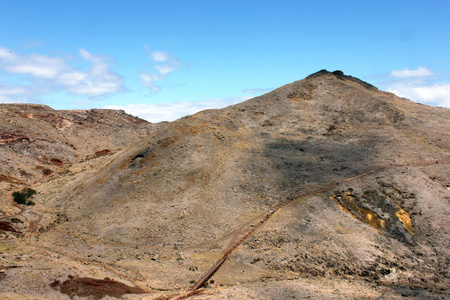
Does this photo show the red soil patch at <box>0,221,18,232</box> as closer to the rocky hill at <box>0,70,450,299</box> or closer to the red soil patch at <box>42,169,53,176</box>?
the rocky hill at <box>0,70,450,299</box>

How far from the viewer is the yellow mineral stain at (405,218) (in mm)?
28230

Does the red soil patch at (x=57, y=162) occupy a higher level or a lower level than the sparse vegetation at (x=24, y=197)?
higher

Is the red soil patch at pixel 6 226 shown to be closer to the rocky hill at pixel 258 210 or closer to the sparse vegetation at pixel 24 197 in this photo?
the rocky hill at pixel 258 210

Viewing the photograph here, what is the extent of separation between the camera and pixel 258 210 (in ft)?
105

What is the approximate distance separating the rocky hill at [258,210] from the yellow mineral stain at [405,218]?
0.13 meters

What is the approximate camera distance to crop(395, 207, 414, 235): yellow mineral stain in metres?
28.2

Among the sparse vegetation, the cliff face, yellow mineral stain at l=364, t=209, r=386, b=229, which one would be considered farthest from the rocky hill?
the cliff face

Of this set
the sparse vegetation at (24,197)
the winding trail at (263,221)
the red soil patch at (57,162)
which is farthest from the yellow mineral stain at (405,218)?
the red soil patch at (57,162)

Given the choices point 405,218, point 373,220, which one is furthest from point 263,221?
point 405,218

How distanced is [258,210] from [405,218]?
13.5 m

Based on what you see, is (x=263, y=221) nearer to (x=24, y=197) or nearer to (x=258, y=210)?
(x=258, y=210)

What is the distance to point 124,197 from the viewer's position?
113 feet

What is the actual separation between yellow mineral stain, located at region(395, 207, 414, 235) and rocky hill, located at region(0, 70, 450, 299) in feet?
0.41

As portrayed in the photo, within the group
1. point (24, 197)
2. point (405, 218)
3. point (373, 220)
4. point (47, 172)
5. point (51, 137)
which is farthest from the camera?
point (51, 137)
